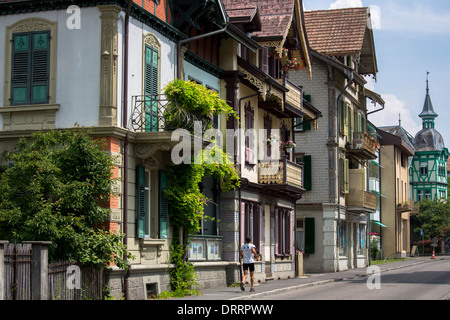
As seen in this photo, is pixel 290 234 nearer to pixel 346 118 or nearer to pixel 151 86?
pixel 346 118

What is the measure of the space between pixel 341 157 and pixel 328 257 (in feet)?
18.1

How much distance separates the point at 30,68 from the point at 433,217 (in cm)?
6719

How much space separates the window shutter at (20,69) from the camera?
20547mm

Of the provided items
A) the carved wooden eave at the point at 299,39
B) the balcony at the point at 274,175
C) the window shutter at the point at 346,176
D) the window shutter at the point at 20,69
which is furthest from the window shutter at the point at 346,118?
the window shutter at the point at 20,69

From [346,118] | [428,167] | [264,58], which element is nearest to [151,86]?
[264,58]

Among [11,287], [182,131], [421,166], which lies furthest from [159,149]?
[421,166]

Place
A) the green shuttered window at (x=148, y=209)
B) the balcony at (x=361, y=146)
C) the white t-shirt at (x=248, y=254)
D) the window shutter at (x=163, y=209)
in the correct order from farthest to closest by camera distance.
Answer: the balcony at (x=361, y=146) < the white t-shirt at (x=248, y=254) < the window shutter at (x=163, y=209) < the green shuttered window at (x=148, y=209)

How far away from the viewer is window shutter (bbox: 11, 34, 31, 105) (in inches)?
809

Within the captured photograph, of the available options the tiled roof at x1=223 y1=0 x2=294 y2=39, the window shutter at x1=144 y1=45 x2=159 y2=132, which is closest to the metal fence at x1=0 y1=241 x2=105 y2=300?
the window shutter at x1=144 y1=45 x2=159 y2=132


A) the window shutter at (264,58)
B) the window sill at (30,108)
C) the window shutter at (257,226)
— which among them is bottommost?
the window shutter at (257,226)

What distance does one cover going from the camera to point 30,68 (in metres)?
20.5

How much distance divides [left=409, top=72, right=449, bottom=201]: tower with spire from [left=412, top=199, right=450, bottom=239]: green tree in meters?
10.3

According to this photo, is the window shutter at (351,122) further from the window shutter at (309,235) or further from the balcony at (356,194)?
the window shutter at (309,235)

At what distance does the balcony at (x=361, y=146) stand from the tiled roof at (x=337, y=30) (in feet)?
17.3
